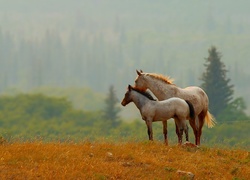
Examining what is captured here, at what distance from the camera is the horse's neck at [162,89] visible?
2136 cm

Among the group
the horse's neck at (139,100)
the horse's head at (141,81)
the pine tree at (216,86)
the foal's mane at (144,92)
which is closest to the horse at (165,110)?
the horse's neck at (139,100)

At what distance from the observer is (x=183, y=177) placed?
574 inches

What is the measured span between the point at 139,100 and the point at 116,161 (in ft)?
16.0

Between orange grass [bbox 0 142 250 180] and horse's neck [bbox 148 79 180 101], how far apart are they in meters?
3.29

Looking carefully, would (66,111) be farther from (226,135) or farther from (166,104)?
(166,104)

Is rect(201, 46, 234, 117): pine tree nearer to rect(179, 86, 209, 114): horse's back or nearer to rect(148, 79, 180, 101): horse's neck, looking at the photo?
rect(179, 86, 209, 114): horse's back

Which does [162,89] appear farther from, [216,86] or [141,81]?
[216,86]

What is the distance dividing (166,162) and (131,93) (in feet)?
17.1

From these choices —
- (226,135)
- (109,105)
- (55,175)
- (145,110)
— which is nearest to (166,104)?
(145,110)

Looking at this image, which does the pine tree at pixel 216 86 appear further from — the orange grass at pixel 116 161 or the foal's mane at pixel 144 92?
the orange grass at pixel 116 161

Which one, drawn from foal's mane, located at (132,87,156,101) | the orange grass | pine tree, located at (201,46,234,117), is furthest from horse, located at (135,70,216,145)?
pine tree, located at (201,46,234,117)

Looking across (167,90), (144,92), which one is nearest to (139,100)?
(144,92)

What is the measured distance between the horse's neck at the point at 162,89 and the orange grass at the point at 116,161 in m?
3.29

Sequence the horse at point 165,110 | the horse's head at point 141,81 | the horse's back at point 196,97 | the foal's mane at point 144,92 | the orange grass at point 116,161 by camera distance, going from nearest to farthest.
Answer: the orange grass at point 116,161 → the horse at point 165,110 → the foal's mane at point 144,92 → the horse's back at point 196,97 → the horse's head at point 141,81
